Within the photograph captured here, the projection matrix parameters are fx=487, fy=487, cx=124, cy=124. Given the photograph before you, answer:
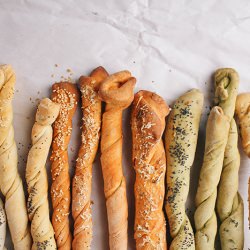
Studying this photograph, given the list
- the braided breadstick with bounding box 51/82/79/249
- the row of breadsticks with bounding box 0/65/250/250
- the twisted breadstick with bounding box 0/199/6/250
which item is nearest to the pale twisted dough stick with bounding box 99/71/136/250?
the row of breadsticks with bounding box 0/65/250/250

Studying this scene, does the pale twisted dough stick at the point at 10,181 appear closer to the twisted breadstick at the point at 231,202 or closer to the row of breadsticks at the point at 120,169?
the row of breadsticks at the point at 120,169

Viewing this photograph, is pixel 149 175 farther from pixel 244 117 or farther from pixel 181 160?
pixel 244 117

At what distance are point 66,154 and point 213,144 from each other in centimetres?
65

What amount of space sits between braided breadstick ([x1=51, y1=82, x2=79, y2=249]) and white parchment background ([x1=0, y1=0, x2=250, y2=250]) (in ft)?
0.24

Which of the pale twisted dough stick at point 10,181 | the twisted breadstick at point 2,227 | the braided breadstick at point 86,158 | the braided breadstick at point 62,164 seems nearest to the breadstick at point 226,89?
the braided breadstick at point 86,158

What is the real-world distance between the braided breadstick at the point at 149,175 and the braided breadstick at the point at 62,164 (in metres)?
0.30

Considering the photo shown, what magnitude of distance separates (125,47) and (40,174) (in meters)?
0.70

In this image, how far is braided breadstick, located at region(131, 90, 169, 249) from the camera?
209cm

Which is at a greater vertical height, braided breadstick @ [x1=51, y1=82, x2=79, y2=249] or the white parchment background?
the white parchment background

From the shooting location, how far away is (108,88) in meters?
2.11

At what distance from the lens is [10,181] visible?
209cm

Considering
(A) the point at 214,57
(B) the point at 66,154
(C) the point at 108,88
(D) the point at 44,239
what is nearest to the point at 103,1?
(C) the point at 108,88

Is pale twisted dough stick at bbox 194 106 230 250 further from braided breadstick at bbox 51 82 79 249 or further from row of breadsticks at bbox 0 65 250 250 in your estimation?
braided breadstick at bbox 51 82 79 249

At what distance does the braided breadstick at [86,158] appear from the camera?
210 cm
